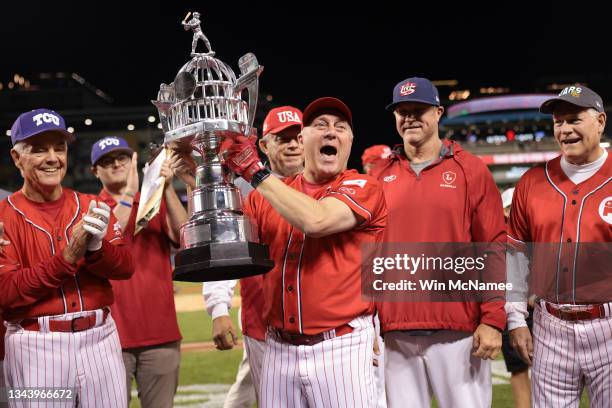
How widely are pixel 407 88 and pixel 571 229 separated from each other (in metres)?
1.06

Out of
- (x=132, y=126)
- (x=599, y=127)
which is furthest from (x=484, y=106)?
(x=599, y=127)

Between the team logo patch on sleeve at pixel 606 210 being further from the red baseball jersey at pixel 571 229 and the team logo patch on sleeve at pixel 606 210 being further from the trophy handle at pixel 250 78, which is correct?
the trophy handle at pixel 250 78

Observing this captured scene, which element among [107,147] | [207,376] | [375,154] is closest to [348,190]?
[107,147]

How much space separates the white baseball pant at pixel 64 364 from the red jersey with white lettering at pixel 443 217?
4.32 ft

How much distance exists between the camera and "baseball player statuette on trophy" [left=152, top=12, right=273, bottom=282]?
2055 mm

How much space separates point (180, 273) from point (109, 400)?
35.7 inches

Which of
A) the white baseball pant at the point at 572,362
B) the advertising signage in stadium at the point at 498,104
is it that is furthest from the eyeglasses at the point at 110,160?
the advertising signage in stadium at the point at 498,104

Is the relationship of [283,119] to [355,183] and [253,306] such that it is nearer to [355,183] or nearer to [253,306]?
[253,306]

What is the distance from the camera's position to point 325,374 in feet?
7.35

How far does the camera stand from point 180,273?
6.96 ft

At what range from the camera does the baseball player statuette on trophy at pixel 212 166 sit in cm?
205

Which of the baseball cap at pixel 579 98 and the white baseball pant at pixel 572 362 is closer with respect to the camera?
the white baseball pant at pixel 572 362

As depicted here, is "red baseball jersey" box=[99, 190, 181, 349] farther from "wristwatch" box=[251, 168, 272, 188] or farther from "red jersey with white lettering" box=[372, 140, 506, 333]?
"wristwatch" box=[251, 168, 272, 188]

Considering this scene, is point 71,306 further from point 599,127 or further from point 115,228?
point 599,127
